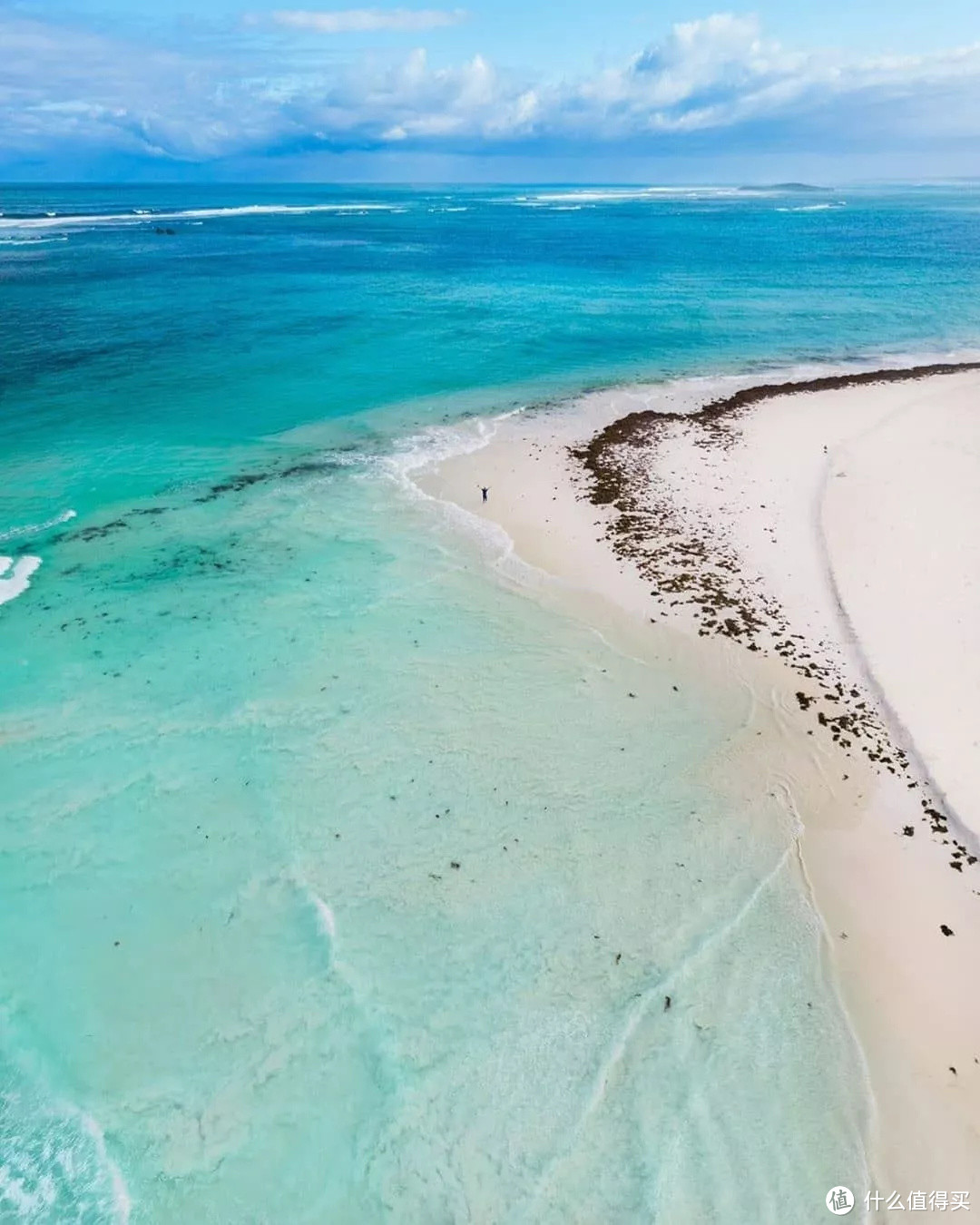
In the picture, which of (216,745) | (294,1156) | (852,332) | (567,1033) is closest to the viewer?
(294,1156)

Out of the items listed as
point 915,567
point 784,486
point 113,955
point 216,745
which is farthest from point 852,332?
point 113,955

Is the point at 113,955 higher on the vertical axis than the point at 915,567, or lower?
lower

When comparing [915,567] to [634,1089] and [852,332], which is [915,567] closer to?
[634,1089]

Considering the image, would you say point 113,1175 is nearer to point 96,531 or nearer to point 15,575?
point 15,575

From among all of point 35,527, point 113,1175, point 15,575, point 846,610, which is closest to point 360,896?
point 113,1175

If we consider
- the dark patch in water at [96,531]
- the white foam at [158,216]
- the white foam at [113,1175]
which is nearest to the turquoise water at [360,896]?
the white foam at [113,1175]

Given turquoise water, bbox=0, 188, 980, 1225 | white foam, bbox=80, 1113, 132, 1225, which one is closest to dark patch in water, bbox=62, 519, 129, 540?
turquoise water, bbox=0, 188, 980, 1225
